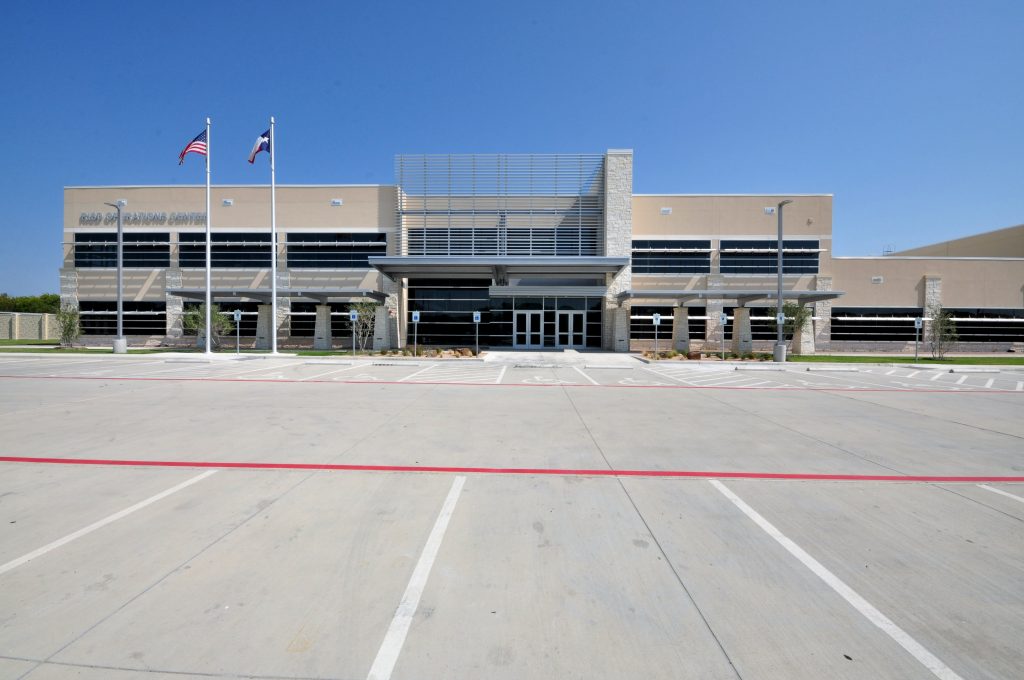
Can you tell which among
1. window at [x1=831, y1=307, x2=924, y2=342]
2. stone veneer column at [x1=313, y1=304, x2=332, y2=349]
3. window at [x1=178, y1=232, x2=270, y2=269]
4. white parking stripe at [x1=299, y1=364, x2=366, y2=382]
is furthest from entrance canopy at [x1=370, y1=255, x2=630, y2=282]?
window at [x1=831, y1=307, x2=924, y2=342]

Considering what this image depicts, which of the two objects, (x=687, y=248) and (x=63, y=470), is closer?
(x=63, y=470)

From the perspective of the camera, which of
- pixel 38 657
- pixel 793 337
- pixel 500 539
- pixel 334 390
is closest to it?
pixel 38 657

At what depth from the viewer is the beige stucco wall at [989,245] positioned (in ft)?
132

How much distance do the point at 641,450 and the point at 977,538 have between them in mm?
3703

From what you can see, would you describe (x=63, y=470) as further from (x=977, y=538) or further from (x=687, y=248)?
(x=687, y=248)

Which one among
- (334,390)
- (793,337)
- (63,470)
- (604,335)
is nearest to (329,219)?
(604,335)

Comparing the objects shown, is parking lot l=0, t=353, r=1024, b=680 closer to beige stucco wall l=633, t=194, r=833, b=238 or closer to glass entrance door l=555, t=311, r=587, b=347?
glass entrance door l=555, t=311, r=587, b=347

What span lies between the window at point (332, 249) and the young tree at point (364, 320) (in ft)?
14.4

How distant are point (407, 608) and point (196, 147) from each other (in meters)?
28.2

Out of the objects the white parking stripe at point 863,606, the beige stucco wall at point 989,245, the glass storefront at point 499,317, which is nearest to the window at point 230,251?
the glass storefront at point 499,317

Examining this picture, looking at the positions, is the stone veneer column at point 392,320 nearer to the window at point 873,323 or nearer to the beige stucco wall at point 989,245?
the window at point 873,323

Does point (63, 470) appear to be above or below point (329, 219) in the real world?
below

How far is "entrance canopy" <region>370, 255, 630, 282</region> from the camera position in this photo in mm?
27109

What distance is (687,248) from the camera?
34562 millimetres
